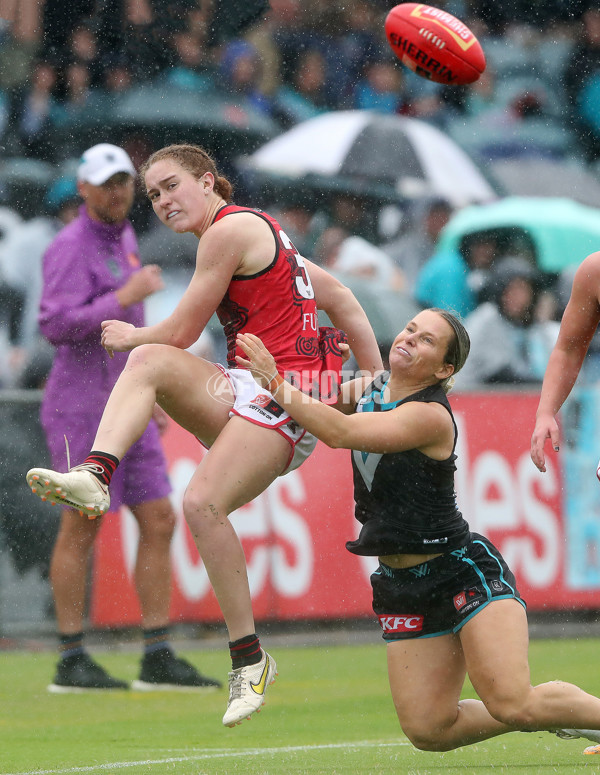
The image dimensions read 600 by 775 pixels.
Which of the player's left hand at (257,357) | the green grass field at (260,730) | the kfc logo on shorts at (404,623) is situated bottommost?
the green grass field at (260,730)

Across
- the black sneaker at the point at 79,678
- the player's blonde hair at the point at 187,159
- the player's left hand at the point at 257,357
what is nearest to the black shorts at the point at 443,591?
the player's left hand at the point at 257,357

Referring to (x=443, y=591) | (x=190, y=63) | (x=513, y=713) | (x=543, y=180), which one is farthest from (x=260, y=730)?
(x=543, y=180)

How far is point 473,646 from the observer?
14.7ft

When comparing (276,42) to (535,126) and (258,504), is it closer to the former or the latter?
(535,126)

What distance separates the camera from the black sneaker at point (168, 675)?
6621 millimetres

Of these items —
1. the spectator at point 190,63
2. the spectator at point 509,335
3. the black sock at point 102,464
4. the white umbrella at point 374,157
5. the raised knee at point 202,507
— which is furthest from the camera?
the spectator at point 190,63

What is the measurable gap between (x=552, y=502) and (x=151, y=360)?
4446 millimetres

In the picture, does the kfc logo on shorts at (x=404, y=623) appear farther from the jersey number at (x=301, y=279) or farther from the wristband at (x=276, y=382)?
the jersey number at (x=301, y=279)

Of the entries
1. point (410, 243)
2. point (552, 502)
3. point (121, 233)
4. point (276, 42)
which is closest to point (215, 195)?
point (121, 233)

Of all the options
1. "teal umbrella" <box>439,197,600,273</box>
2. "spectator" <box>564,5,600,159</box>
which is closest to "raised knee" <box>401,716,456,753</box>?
"teal umbrella" <box>439,197,600,273</box>

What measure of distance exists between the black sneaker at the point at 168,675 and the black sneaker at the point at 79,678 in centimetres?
14

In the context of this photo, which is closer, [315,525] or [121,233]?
[121,233]

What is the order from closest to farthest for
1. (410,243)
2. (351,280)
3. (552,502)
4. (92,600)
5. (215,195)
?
1. (215,195)
2. (92,600)
3. (552,502)
4. (351,280)
5. (410,243)

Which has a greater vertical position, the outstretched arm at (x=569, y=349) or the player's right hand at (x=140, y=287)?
the player's right hand at (x=140, y=287)
